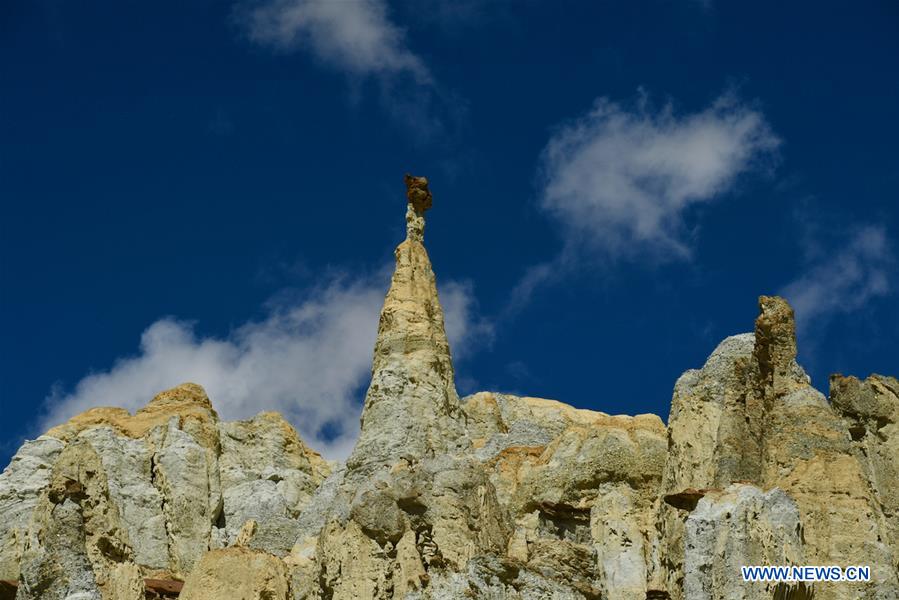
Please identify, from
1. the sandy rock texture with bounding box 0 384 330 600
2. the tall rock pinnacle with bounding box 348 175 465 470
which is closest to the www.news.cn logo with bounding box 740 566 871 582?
the sandy rock texture with bounding box 0 384 330 600

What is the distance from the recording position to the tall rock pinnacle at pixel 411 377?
5825 centimetres

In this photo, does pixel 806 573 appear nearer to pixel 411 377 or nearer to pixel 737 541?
pixel 737 541

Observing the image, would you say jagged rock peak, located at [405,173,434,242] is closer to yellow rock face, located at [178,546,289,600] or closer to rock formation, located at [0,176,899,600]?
rock formation, located at [0,176,899,600]

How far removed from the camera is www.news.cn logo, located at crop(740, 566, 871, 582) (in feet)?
99.6

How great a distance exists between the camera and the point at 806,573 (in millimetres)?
31203

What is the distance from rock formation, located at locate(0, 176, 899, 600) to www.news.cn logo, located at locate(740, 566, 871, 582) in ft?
0.59

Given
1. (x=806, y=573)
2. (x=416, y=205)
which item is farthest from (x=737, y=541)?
(x=416, y=205)

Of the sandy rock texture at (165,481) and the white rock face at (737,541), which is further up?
the sandy rock texture at (165,481)

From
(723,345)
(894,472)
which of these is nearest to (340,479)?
Answer: (723,345)

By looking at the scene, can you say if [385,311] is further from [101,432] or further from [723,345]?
[723,345]

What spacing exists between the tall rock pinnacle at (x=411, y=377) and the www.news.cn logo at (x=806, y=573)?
2455 centimetres

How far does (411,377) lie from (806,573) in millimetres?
31459

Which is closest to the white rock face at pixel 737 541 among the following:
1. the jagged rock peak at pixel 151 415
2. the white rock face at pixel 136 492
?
the white rock face at pixel 136 492

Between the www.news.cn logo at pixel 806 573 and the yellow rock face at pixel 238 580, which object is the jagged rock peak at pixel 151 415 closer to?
the yellow rock face at pixel 238 580
